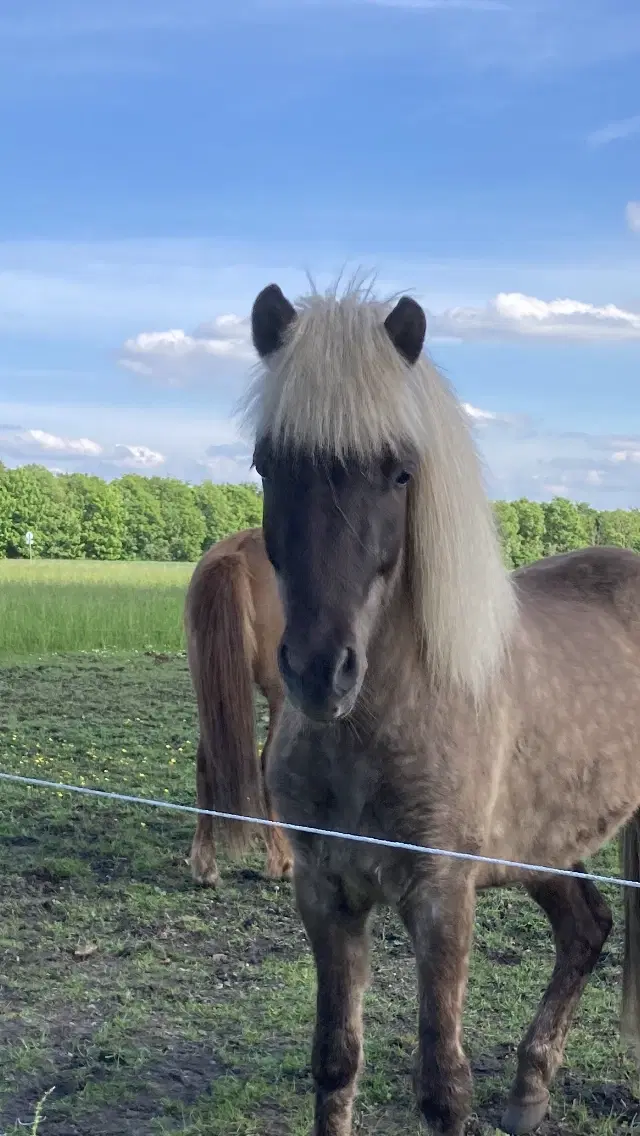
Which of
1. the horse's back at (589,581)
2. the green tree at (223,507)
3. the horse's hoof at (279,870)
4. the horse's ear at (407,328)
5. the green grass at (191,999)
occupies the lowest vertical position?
the green grass at (191,999)

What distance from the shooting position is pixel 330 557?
1938 millimetres

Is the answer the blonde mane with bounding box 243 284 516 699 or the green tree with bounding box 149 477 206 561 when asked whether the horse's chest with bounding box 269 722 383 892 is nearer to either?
the blonde mane with bounding box 243 284 516 699

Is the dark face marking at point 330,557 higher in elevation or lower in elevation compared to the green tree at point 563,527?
lower

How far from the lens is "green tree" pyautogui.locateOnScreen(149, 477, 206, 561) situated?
2299 centimetres

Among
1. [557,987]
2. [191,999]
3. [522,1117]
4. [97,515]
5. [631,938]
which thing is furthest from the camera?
[97,515]

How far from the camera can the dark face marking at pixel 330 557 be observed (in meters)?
1.87

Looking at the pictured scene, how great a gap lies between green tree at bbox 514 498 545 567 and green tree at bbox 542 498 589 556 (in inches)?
3.7

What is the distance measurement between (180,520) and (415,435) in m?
21.6

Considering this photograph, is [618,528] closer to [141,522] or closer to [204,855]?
[204,855]

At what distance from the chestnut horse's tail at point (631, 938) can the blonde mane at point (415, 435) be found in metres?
1.14

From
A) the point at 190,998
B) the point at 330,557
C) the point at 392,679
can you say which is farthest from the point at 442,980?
the point at 190,998

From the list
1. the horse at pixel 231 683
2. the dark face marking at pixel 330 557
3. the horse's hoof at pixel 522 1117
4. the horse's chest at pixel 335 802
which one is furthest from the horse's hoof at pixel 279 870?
the dark face marking at pixel 330 557

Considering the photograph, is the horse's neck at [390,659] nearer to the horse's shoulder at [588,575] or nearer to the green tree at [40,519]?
the horse's shoulder at [588,575]

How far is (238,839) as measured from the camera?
4496 mm
